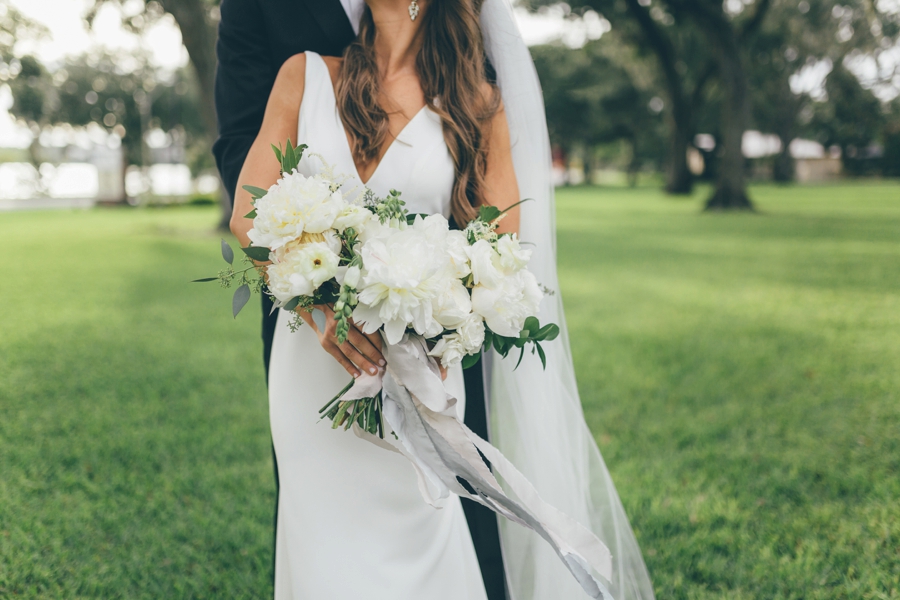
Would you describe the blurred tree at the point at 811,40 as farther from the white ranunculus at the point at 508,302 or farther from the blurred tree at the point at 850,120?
the white ranunculus at the point at 508,302

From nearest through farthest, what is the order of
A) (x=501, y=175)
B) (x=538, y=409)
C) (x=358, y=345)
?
(x=358, y=345)
(x=501, y=175)
(x=538, y=409)

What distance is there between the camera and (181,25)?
1524 cm

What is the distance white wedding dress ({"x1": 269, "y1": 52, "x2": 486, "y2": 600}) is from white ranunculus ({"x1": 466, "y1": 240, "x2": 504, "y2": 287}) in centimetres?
48

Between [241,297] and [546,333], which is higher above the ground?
[241,297]

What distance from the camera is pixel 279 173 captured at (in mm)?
1992

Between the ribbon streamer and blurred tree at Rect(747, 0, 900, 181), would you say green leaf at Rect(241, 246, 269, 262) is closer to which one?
the ribbon streamer

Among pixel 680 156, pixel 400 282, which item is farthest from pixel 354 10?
pixel 680 156

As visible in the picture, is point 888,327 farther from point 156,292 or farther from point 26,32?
point 26,32

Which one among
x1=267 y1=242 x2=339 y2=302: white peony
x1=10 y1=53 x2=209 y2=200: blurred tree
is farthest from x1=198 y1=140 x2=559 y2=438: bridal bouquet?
x1=10 y1=53 x2=209 y2=200: blurred tree

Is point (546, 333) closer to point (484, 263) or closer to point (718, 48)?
point (484, 263)

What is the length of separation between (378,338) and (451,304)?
24 cm

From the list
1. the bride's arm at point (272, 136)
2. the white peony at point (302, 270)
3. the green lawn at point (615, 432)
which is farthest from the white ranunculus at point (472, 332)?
the green lawn at point (615, 432)

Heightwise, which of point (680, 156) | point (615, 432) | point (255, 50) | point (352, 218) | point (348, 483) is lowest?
point (615, 432)

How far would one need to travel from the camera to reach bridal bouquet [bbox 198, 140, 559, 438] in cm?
150
